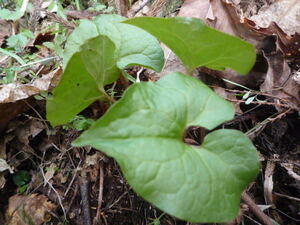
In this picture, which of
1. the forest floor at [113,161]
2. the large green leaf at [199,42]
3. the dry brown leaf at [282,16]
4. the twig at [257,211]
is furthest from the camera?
the dry brown leaf at [282,16]

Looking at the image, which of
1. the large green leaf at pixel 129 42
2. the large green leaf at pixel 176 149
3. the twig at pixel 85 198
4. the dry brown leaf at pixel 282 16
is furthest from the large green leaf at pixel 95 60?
the dry brown leaf at pixel 282 16

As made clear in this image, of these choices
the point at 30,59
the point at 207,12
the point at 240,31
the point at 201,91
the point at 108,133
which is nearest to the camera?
the point at 108,133

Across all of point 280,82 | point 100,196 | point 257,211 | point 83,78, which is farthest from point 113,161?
point 280,82

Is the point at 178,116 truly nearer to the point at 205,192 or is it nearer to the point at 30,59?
the point at 205,192

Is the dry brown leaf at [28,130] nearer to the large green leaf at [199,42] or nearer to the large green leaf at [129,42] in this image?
the large green leaf at [129,42]

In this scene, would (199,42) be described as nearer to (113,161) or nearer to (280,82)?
(280,82)

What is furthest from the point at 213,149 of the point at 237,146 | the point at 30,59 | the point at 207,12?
the point at 30,59

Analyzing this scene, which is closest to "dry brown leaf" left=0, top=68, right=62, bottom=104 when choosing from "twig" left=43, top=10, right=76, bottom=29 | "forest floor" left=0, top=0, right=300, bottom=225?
"forest floor" left=0, top=0, right=300, bottom=225
